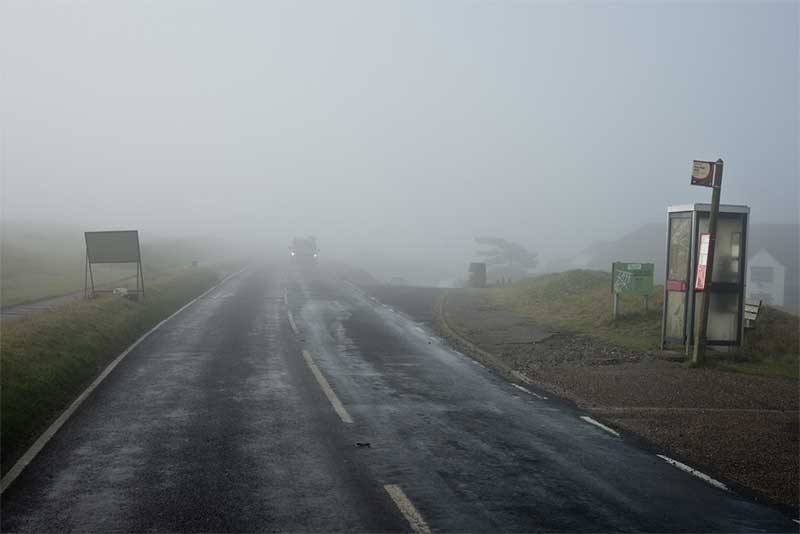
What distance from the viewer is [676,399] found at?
1202 centimetres

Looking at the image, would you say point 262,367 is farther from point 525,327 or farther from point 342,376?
point 525,327

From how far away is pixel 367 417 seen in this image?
10062 millimetres

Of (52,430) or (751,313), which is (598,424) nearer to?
(52,430)

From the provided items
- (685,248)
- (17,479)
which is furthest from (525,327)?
(17,479)

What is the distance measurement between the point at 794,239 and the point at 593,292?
68024 millimetres

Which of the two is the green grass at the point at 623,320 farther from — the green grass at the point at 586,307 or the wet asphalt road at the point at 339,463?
the wet asphalt road at the point at 339,463

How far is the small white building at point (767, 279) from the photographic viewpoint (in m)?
61.6

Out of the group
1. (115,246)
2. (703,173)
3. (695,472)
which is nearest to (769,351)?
(703,173)

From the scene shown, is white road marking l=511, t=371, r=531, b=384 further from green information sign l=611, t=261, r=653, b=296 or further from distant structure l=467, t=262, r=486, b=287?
distant structure l=467, t=262, r=486, b=287

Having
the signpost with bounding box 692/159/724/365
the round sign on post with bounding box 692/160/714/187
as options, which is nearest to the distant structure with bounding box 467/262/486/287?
the signpost with bounding box 692/159/724/365

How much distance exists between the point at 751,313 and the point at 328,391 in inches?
462

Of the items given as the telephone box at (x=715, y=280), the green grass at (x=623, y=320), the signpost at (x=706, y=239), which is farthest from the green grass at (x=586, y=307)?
the signpost at (x=706, y=239)

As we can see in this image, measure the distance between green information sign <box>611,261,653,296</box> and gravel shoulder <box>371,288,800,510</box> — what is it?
205cm

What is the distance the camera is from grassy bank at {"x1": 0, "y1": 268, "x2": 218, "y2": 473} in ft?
30.0
